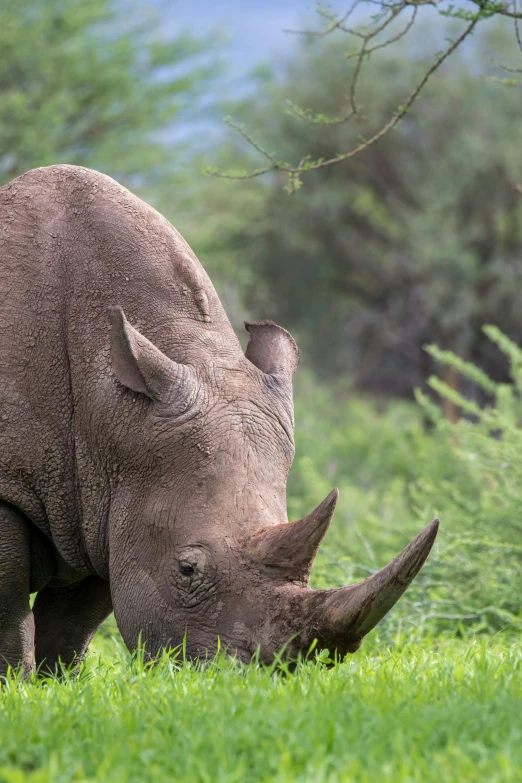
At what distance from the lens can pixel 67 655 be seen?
6.05 meters

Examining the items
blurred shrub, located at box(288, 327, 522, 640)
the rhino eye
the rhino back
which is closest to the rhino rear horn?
the rhino eye

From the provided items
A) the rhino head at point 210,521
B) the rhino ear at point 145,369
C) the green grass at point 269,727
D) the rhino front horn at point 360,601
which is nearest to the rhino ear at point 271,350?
the rhino head at point 210,521

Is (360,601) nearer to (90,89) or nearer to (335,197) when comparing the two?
(90,89)

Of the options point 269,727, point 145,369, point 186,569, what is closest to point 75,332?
point 145,369

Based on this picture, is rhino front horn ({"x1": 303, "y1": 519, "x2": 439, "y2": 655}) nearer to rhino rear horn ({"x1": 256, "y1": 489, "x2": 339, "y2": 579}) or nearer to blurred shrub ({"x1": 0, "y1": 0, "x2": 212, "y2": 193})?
rhino rear horn ({"x1": 256, "y1": 489, "x2": 339, "y2": 579})

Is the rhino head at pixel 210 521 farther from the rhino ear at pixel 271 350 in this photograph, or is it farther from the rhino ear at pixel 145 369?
the rhino ear at pixel 271 350

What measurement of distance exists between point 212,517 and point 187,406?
0.54 metres

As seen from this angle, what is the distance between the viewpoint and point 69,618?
6102mm

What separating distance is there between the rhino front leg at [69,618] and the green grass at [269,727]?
1626mm

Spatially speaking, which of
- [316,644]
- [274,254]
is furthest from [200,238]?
[316,644]

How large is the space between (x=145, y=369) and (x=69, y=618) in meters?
1.73

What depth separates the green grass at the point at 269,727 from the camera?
10.3ft

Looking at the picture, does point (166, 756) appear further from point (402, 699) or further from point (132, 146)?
point (132, 146)

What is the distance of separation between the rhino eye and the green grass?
523 millimetres
